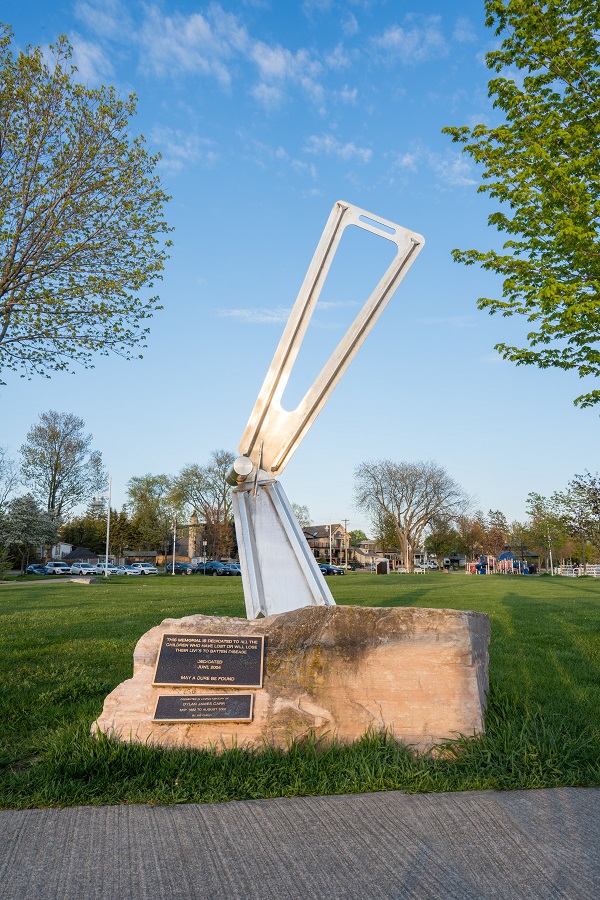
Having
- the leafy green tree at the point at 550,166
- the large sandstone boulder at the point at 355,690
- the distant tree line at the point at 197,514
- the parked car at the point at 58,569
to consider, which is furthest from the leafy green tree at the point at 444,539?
the large sandstone boulder at the point at 355,690

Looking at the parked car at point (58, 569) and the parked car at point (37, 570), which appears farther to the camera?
the parked car at point (58, 569)

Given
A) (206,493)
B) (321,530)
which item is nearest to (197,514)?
(206,493)

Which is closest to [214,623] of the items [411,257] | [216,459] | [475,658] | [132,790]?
[132,790]

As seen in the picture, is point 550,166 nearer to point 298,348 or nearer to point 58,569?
point 298,348

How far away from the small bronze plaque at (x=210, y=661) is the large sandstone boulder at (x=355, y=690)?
74 millimetres

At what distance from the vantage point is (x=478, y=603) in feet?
62.4

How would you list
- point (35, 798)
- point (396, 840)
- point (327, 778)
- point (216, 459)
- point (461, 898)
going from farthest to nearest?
point (216, 459) < point (327, 778) < point (35, 798) < point (396, 840) < point (461, 898)

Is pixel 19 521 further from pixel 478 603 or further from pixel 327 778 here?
pixel 327 778

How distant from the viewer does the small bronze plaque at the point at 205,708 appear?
5.06 m

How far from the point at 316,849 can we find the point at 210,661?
196 centimetres

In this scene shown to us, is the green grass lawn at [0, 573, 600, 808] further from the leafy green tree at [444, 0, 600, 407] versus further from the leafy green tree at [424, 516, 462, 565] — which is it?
the leafy green tree at [424, 516, 462, 565]

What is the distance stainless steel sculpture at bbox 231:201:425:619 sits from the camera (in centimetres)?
851

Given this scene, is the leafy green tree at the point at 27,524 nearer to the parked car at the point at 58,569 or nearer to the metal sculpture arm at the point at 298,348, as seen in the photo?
the parked car at the point at 58,569

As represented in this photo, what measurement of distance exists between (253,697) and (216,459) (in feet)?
222
